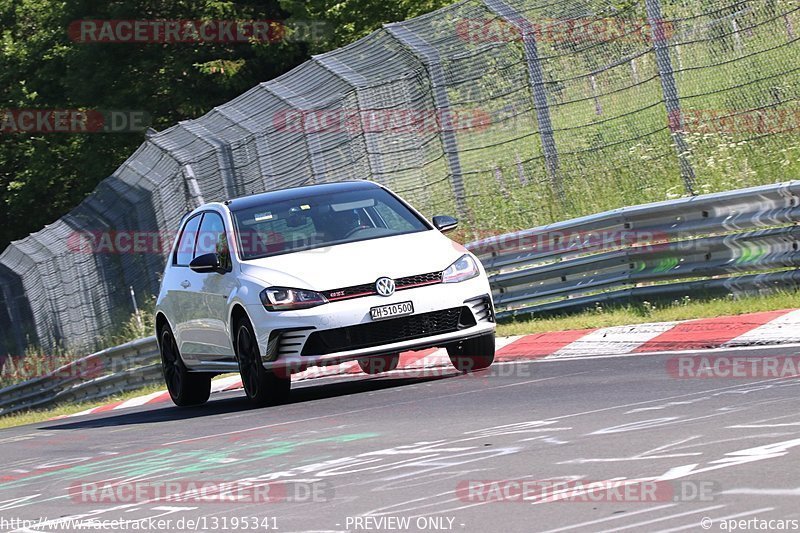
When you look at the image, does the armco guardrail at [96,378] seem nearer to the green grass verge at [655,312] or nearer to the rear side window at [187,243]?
the rear side window at [187,243]

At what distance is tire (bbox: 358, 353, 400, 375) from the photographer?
47.3 feet

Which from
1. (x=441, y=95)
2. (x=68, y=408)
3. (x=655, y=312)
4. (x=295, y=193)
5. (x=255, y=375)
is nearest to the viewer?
(x=255, y=375)

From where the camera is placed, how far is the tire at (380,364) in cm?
1441

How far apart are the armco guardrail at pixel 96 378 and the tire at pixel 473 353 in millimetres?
8337

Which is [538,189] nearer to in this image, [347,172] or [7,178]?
[347,172]

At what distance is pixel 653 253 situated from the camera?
13656 millimetres

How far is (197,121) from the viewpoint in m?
22.1

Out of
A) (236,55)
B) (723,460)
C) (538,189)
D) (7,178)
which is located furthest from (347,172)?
(7,178)

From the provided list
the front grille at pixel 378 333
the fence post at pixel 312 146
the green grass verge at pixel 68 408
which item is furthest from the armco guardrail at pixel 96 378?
the front grille at pixel 378 333

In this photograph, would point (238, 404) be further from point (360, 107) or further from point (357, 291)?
point (360, 107)

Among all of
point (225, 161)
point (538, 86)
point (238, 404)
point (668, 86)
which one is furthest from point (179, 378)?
point (225, 161)

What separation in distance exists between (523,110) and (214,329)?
466 centimetres

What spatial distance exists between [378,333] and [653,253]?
3.27 metres

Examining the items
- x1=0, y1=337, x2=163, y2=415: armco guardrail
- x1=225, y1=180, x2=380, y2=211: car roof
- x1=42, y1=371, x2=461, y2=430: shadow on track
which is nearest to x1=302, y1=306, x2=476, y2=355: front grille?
x1=42, y1=371, x2=461, y2=430: shadow on track
